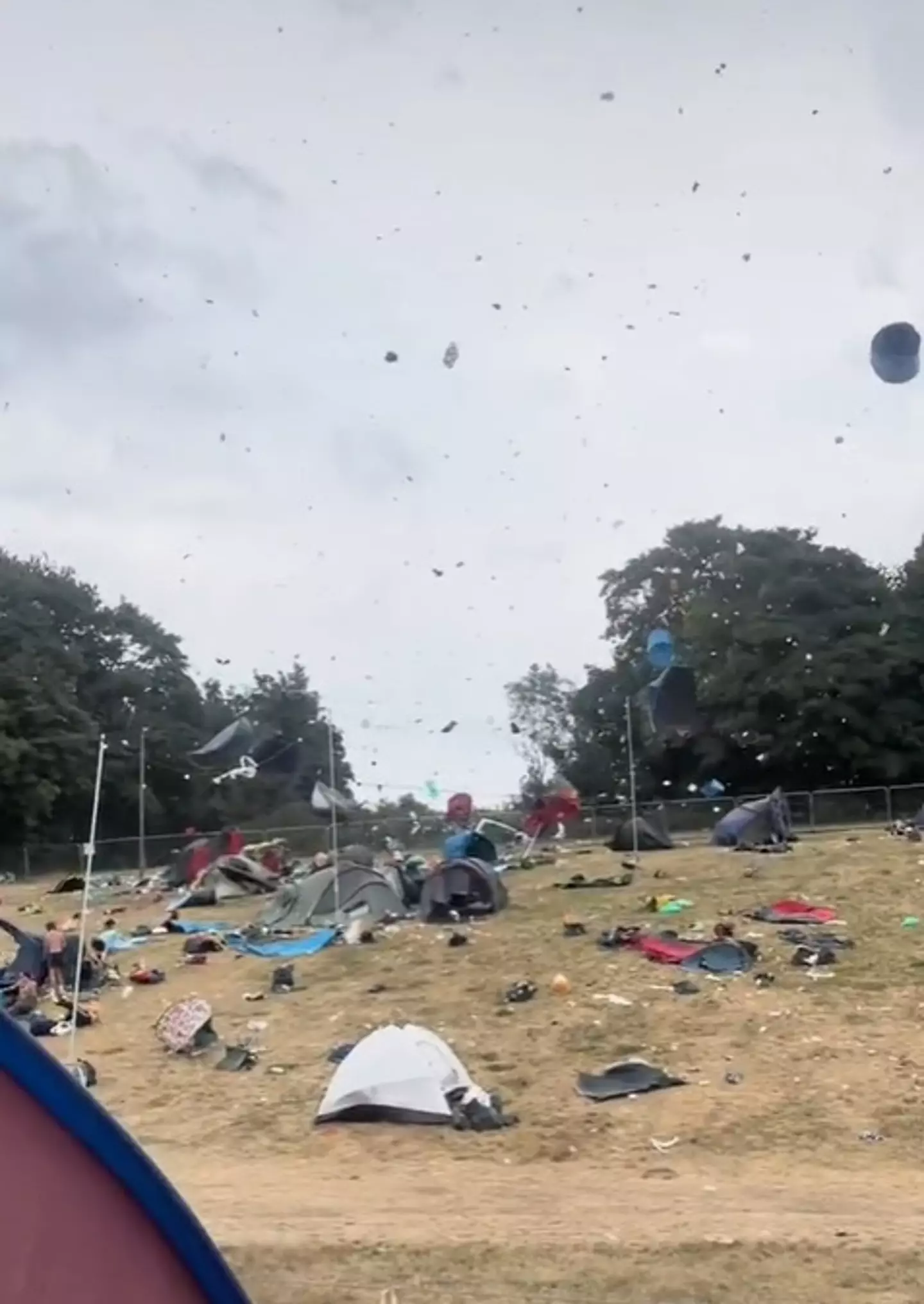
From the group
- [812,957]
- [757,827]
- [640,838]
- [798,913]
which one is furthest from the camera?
[640,838]

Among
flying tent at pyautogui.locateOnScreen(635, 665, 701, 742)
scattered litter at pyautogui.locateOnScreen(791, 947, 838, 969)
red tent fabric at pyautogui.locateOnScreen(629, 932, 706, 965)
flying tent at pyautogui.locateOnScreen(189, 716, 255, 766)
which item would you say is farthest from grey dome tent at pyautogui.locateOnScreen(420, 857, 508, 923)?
flying tent at pyautogui.locateOnScreen(189, 716, 255, 766)

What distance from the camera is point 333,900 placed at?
1909cm

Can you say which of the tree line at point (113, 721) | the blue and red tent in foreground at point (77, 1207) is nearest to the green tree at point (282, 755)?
the tree line at point (113, 721)

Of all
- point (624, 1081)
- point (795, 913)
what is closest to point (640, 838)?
point (795, 913)

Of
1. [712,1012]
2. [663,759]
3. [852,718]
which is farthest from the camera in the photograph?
[663,759]

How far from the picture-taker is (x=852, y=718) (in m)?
43.2

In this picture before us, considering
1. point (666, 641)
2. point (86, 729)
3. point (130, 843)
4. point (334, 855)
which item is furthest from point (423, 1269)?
point (86, 729)

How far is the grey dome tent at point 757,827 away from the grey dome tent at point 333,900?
7.43 meters

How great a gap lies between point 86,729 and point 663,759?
19.1 meters

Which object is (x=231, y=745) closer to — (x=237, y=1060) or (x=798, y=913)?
(x=798, y=913)

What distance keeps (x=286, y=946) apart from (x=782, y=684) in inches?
1165

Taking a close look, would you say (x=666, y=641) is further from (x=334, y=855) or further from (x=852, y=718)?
(x=852, y=718)

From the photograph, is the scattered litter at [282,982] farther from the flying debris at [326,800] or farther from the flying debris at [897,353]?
the flying debris at [897,353]

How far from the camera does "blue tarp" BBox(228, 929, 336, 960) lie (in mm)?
15930
